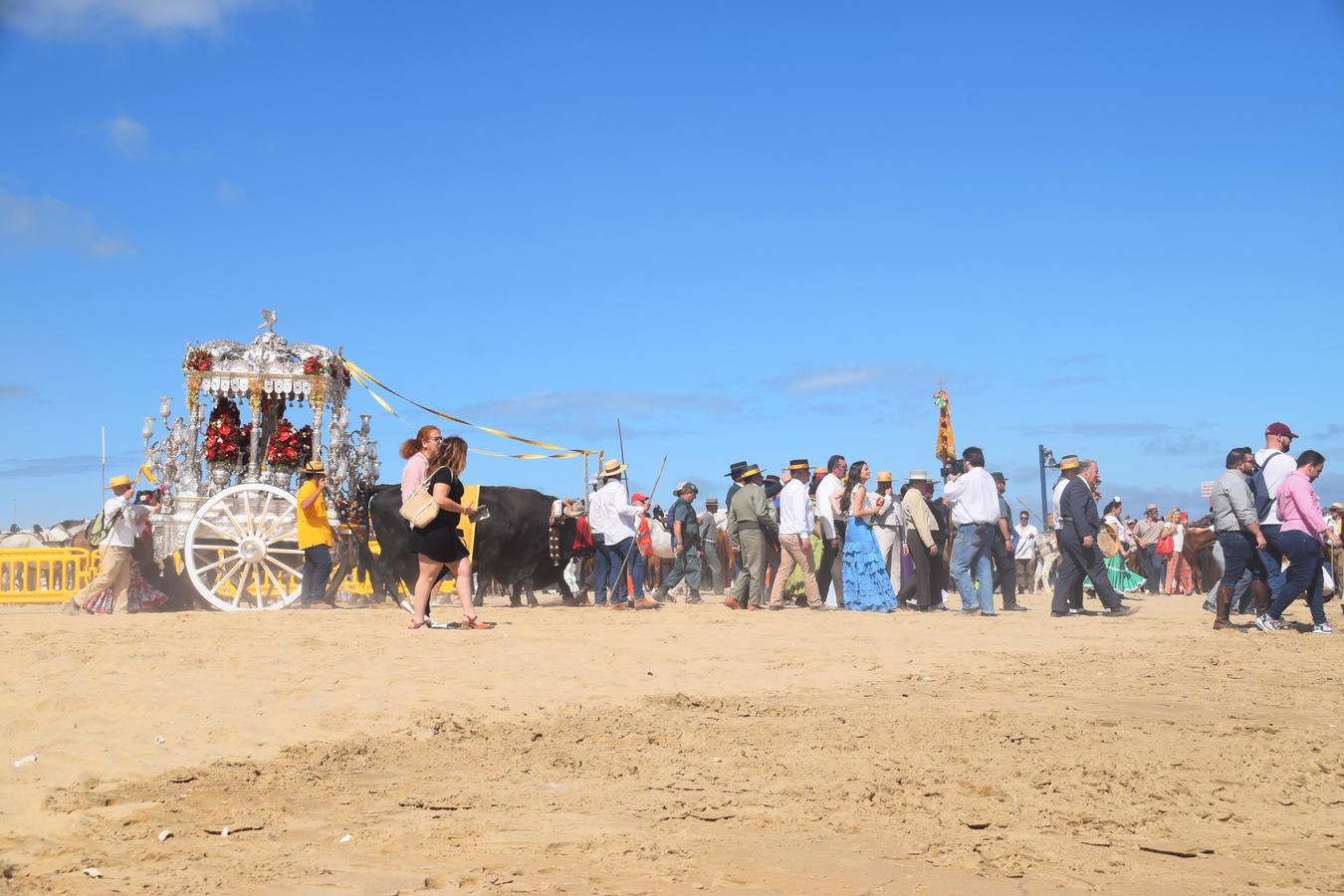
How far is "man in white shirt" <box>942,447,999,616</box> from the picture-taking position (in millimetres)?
13617

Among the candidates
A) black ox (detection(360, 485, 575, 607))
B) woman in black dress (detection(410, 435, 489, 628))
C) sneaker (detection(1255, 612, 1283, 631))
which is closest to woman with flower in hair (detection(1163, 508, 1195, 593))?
sneaker (detection(1255, 612, 1283, 631))

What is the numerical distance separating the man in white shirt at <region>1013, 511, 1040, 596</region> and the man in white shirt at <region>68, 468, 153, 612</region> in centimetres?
1332

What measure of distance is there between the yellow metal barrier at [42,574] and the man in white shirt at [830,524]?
943 centimetres

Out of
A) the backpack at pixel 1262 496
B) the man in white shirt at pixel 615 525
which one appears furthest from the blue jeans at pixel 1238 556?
the man in white shirt at pixel 615 525

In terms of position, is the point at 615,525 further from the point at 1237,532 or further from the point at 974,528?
the point at 1237,532

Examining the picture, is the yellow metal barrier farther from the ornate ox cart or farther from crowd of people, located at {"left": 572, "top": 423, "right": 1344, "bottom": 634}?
crowd of people, located at {"left": 572, "top": 423, "right": 1344, "bottom": 634}

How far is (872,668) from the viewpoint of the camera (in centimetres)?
910

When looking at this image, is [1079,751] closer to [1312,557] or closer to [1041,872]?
[1041,872]

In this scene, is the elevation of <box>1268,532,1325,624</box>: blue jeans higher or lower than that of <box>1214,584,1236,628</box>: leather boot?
→ higher

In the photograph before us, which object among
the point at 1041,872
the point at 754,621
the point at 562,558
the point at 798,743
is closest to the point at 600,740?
the point at 798,743

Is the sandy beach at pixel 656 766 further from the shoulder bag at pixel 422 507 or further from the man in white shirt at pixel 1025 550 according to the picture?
the man in white shirt at pixel 1025 550

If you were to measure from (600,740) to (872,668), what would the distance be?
10.2 feet

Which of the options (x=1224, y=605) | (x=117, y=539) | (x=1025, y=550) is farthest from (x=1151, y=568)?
(x=117, y=539)

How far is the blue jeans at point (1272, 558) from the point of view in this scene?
37.4 feet
